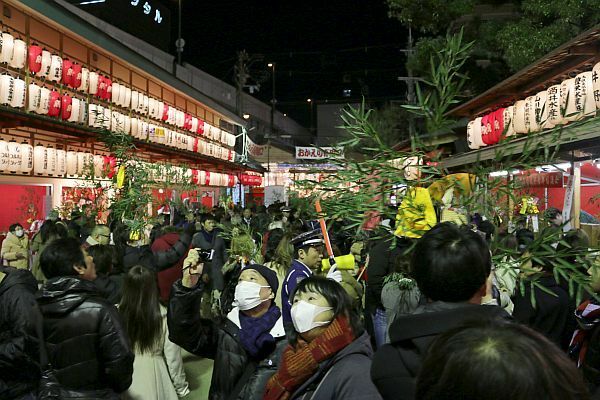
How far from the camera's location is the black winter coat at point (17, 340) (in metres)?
3.72

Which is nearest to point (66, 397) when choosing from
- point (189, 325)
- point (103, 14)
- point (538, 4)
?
point (189, 325)

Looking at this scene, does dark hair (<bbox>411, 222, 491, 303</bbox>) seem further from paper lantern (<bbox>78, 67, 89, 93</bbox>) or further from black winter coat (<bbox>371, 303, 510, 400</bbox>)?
paper lantern (<bbox>78, 67, 89, 93</bbox>)

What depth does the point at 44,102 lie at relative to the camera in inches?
572

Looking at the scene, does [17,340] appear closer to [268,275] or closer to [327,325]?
[268,275]

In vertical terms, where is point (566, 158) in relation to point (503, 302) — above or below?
above

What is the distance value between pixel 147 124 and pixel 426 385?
22.4 m

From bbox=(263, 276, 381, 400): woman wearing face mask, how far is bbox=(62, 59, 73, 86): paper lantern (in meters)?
15.1

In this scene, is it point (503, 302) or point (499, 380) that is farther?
point (503, 302)

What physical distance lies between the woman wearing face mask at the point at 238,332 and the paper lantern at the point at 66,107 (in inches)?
499

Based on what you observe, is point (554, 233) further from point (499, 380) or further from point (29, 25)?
point (29, 25)

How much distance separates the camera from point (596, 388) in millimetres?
2805

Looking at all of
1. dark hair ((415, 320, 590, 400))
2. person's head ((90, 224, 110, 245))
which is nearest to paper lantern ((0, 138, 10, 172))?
person's head ((90, 224, 110, 245))

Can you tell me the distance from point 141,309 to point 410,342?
3.17 metres

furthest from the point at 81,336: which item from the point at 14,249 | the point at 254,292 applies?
the point at 14,249
